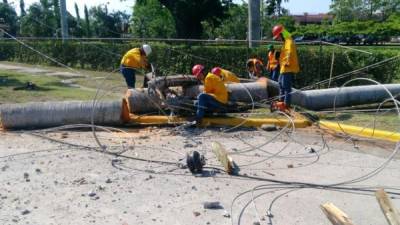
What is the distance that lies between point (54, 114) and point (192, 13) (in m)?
23.0

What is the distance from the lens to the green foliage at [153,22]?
1997 inches

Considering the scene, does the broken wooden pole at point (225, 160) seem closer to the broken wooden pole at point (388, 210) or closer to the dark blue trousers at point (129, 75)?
the broken wooden pole at point (388, 210)

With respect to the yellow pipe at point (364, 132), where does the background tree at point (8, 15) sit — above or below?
above

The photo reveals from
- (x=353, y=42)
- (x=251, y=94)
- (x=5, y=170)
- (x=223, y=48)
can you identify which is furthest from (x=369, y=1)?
(x=5, y=170)

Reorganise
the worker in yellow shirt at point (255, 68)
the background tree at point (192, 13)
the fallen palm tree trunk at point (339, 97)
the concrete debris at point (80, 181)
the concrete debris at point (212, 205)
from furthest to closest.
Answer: the background tree at point (192, 13) < the worker in yellow shirt at point (255, 68) < the fallen palm tree trunk at point (339, 97) < the concrete debris at point (80, 181) < the concrete debris at point (212, 205)

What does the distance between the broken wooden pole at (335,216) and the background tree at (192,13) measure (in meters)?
27.1

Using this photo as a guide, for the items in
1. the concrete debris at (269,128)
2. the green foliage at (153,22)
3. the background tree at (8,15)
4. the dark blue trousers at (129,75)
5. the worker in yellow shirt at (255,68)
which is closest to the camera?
the concrete debris at (269,128)

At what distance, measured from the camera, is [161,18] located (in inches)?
2090

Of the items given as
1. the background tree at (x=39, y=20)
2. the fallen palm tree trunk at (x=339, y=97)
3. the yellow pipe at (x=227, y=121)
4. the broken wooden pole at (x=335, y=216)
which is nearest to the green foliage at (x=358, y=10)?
the background tree at (x=39, y=20)

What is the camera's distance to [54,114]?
9492 mm

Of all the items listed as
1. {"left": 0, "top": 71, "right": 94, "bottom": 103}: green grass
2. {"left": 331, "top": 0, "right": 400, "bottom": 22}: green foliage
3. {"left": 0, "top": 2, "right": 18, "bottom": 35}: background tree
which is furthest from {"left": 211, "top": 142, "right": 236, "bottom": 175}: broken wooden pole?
{"left": 331, "top": 0, "right": 400, "bottom": 22}: green foliage

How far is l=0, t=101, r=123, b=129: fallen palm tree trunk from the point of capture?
30.9ft

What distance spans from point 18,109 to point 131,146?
2692mm

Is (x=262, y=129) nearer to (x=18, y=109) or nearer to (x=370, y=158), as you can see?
(x=370, y=158)
